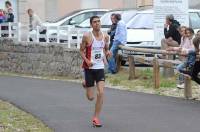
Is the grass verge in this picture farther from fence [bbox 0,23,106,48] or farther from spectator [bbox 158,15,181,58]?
fence [bbox 0,23,106,48]

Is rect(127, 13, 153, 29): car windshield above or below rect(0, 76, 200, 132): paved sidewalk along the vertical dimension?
above

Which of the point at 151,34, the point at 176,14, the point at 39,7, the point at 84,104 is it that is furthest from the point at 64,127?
the point at 39,7

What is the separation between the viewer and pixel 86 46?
10984 mm

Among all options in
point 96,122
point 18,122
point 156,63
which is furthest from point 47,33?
point 96,122

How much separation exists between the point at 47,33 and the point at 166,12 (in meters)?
5.54

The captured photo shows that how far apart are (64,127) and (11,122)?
1.13 m

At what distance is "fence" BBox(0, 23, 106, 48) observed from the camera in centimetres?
2098

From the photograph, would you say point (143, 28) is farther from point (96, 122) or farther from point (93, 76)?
point (96, 122)

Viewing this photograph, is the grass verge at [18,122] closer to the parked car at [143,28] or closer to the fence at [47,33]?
the parked car at [143,28]

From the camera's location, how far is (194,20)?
20.8 meters

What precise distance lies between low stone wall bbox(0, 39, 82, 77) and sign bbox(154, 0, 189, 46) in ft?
11.2

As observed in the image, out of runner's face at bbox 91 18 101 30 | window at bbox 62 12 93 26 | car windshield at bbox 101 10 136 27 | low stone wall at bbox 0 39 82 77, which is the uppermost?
runner's face at bbox 91 18 101 30

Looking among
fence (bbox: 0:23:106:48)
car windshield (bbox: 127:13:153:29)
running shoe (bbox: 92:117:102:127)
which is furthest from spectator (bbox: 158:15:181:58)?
running shoe (bbox: 92:117:102:127)

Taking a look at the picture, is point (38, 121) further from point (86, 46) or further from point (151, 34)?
point (151, 34)
